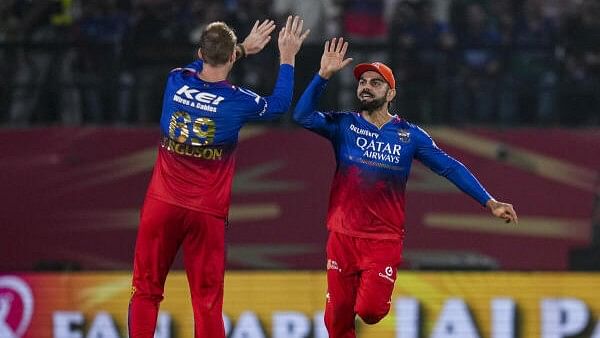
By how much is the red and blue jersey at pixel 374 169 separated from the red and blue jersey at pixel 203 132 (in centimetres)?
71

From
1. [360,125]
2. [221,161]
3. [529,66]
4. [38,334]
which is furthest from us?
[529,66]

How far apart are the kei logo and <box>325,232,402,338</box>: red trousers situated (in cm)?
347

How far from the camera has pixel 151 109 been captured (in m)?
17.0

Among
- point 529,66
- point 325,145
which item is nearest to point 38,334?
point 325,145

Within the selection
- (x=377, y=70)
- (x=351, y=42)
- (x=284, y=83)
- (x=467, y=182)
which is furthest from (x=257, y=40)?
(x=351, y=42)

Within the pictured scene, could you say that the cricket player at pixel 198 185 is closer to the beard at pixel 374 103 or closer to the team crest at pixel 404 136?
the beard at pixel 374 103

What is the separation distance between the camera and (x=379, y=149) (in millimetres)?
10555

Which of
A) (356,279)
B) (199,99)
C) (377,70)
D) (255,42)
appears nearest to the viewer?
(199,99)

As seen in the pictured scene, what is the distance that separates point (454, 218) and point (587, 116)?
193 centimetres

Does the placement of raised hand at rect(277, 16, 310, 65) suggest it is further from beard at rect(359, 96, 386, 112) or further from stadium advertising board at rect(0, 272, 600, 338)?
stadium advertising board at rect(0, 272, 600, 338)

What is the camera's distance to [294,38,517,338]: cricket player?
10523 mm

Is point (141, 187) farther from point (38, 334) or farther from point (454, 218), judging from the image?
point (38, 334)

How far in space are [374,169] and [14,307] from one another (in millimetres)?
4079

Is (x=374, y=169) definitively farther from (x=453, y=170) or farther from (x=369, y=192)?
(x=453, y=170)
